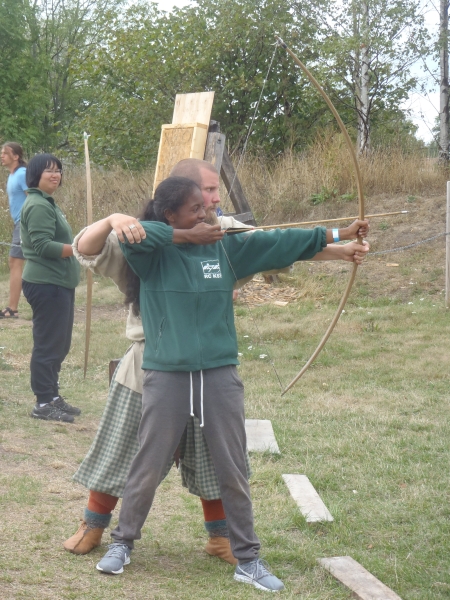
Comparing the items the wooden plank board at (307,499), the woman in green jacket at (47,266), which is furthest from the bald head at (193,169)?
the woman in green jacket at (47,266)

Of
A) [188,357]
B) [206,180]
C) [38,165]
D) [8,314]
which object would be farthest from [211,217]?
[8,314]

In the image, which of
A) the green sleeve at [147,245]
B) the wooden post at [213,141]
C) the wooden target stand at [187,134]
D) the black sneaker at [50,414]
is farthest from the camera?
the wooden post at [213,141]

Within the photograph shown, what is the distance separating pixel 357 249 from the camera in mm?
3119

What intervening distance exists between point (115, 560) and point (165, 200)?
1.35 m

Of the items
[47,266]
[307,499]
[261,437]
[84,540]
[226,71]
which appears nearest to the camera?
[84,540]

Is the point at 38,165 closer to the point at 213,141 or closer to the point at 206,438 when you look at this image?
the point at 213,141

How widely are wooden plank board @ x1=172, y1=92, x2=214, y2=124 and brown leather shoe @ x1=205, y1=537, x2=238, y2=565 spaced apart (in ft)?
14.3

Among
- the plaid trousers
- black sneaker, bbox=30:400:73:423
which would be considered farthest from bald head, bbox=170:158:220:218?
black sneaker, bbox=30:400:73:423

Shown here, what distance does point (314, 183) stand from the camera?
523 inches

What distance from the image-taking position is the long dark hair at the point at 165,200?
9.70 feet

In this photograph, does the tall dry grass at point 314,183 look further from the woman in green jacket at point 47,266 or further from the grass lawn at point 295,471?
the woman in green jacket at point 47,266

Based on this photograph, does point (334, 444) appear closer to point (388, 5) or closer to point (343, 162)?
point (343, 162)

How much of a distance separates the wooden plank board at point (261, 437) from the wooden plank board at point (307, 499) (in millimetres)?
513

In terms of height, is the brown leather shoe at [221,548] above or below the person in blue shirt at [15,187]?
below
